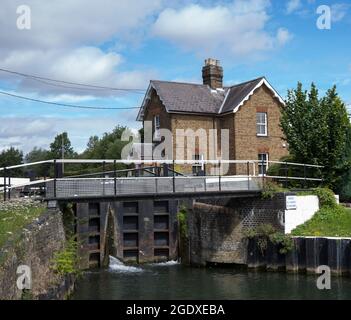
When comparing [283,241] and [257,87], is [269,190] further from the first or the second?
[257,87]

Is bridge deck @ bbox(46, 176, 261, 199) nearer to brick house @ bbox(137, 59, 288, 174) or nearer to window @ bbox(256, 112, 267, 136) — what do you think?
brick house @ bbox(137, 59, 288, 174)

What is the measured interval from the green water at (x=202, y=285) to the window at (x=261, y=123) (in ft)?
45.7

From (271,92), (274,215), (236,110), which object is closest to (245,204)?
(274,215)

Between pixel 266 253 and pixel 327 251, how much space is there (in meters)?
3.00

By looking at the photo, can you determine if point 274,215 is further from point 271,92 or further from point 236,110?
point 271,92

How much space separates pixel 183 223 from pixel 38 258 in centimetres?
1532

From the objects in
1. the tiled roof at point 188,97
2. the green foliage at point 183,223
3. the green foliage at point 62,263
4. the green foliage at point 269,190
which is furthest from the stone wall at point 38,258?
the tiled roof at point 188,97

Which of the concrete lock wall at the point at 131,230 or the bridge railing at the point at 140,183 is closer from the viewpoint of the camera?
the bridge railing at the point at 140,183

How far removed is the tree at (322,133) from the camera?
2644 centimetres

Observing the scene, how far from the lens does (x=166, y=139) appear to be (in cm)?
3541

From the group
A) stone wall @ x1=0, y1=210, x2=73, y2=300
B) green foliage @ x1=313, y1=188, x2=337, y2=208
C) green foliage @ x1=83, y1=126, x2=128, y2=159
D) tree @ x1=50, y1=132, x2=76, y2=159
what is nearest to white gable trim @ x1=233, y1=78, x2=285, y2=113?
green foliage @ x1=313, y1=188, x2=337, y2=208

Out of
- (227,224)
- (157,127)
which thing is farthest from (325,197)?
(157,127)

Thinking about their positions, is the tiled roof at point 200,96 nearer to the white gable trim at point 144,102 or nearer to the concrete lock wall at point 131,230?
the white gable trim at point 144,102

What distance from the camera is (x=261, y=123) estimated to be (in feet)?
120
